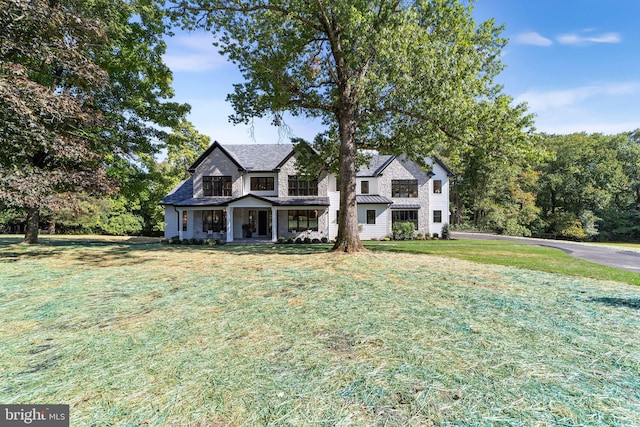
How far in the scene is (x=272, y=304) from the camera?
5461 mm

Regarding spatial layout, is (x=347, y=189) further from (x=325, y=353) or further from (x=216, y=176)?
(x=216, y=176)

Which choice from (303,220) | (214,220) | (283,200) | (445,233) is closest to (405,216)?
(445,233)

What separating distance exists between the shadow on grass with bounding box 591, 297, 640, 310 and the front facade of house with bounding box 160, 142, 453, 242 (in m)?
18.3

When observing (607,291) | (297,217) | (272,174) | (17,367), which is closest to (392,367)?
(17,367)

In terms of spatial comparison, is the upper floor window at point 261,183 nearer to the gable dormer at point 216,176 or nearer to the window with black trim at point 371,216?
the gable dormer at point 216,176

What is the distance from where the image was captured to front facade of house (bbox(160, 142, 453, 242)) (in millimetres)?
24078

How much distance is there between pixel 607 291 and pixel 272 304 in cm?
753

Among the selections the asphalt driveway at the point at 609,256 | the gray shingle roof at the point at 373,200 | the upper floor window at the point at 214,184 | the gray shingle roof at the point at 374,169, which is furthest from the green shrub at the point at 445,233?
the upper floor window at the point at 214,184

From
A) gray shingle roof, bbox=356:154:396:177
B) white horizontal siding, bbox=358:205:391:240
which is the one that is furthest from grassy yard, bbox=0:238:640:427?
gray shingle roof, bbox=356:154:396:177

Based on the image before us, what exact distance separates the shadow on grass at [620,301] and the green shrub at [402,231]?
757 inches

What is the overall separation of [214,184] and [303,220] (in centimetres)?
818

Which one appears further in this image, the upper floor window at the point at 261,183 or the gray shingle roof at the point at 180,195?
the gray shingle roof at the point at 180,195

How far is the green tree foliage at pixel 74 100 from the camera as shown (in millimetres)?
8664

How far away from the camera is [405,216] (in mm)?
26453
